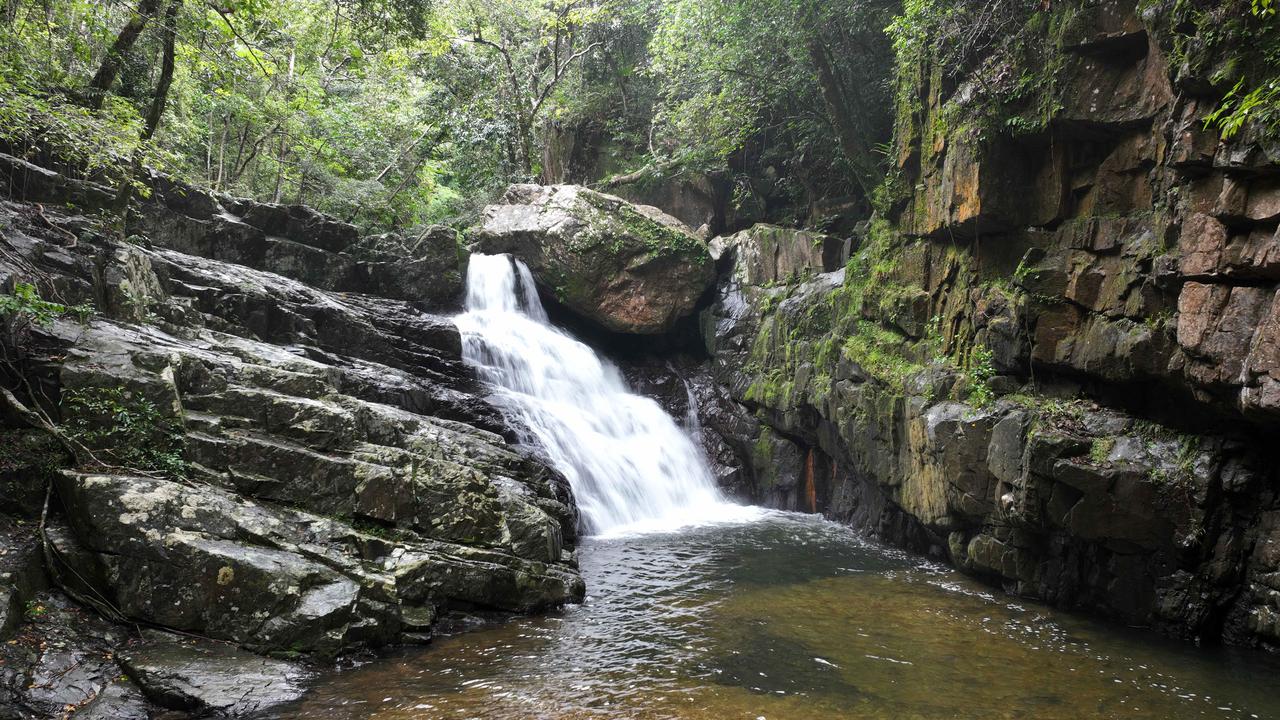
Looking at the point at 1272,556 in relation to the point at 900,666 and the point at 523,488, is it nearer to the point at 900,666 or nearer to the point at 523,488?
the point at 900,666

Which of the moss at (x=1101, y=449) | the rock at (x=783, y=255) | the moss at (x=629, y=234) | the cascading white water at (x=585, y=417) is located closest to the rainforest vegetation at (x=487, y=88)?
the rock at (x=783, y=255)

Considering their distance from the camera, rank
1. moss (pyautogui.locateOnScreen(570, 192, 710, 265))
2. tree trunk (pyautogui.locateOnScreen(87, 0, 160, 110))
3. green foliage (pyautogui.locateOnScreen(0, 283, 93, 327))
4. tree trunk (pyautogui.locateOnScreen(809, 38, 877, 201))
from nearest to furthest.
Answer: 1. green foliage (pyautogui.locateOnScreen(0, 283, 93, 327))
2. tree trunk (pyautogui.locateOnScreen(87, 0, 160, 110))
3. tree trunk (pyautogui.locateOnScreen(809, 38, 877, 201))
4. moss (pyautogui.locateOnScreen(570, 192, 710, 265))

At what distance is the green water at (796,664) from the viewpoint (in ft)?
18.2

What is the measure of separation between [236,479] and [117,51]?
7.06 metres

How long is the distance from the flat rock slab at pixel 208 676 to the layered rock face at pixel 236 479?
A: 3cm

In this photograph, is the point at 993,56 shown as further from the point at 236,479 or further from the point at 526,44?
the point at 526,44

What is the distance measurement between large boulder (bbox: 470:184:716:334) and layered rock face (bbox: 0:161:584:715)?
6.96 m

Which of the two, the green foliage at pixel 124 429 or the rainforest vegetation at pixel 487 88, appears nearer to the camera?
the green foliage at pixel 124 429

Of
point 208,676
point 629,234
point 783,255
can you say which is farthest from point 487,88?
point 208,676

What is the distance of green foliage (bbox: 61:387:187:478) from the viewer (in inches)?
253

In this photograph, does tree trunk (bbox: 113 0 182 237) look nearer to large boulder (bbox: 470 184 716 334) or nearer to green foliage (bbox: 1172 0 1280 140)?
large boulder (bbox: 470 184 716 334)

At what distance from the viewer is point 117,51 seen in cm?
995

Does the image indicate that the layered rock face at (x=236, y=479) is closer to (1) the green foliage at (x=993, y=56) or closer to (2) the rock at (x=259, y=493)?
(2) the rock at (x=259, y=493)

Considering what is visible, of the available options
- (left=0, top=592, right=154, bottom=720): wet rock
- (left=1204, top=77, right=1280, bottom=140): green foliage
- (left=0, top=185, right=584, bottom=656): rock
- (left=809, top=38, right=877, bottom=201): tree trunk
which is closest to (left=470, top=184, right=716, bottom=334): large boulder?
(left=809, top=38, right=877, bottom=201): tree trunk
